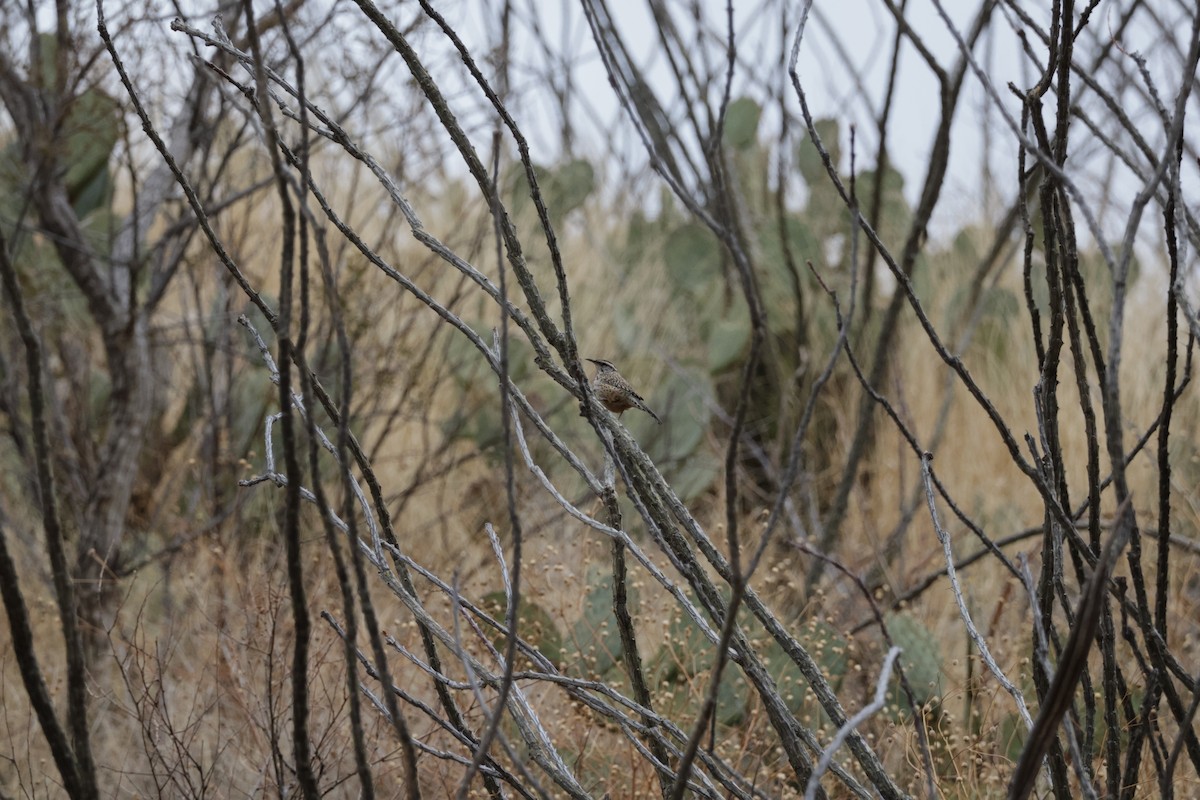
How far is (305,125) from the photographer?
0.79 meters

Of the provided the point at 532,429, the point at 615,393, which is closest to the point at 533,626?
the point at 615,393

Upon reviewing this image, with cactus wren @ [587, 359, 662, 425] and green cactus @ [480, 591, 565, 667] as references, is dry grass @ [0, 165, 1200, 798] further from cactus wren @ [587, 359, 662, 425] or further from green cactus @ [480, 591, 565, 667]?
cactus wren @ [587, 359, 662, 425]

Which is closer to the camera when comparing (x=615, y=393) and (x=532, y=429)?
(x=615, y=393)

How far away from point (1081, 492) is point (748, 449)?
1164mm

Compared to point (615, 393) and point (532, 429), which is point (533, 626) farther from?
point (532, 429)

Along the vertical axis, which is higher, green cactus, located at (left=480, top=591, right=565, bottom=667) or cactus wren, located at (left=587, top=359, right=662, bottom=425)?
cactus wren, located at (left=587, top=359, right=662, bottom=425)

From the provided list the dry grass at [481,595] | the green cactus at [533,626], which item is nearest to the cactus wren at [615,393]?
the dry grass at [481,595]

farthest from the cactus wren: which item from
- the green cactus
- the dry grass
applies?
the green cactus

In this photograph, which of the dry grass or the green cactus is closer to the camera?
the dry grass

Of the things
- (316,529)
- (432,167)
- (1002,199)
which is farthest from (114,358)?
(1002,199)

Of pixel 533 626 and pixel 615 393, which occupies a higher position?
pixel 615 393

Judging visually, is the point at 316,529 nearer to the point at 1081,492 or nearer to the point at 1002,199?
the point at 1081,492

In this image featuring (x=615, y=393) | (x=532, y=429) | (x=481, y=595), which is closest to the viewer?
(x=615, y=393)

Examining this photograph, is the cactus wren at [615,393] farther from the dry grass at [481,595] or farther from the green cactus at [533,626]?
the green cactus at [533,626]
